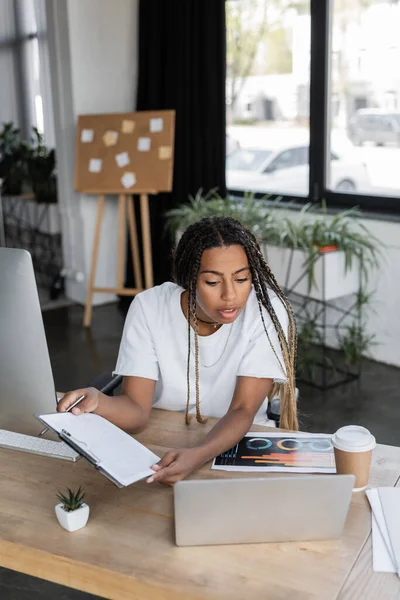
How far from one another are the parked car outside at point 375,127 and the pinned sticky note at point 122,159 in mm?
1465

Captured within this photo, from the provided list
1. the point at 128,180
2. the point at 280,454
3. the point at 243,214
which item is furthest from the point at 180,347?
the point at 128,180

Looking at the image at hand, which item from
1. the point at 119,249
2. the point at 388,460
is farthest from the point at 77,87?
the point at 388,460

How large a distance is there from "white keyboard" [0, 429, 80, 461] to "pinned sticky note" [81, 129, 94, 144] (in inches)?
144

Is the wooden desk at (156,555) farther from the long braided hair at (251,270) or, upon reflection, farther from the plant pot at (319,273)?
the plant pot at (319,273)

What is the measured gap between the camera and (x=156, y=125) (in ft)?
16.4

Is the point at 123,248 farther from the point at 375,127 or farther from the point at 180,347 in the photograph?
the point at 180,347

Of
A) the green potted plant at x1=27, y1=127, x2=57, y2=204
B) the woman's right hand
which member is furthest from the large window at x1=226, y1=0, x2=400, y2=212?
the woman's right hand

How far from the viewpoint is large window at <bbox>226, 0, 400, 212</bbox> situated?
4203 mm

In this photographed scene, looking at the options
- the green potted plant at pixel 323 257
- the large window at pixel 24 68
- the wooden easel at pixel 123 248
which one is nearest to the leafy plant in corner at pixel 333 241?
the green potted plant at pixel 323 257

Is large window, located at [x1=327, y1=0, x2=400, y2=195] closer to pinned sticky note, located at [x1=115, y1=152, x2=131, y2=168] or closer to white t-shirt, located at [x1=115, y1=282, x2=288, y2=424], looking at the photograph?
pinned sticky note, located at [x1=115, y1=152, x2=131, y2=168]

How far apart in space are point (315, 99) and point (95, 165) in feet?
5.00

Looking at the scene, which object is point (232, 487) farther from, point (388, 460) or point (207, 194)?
point (207, 194)

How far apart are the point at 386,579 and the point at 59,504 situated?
58 cm

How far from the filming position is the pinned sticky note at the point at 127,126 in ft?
16.6
